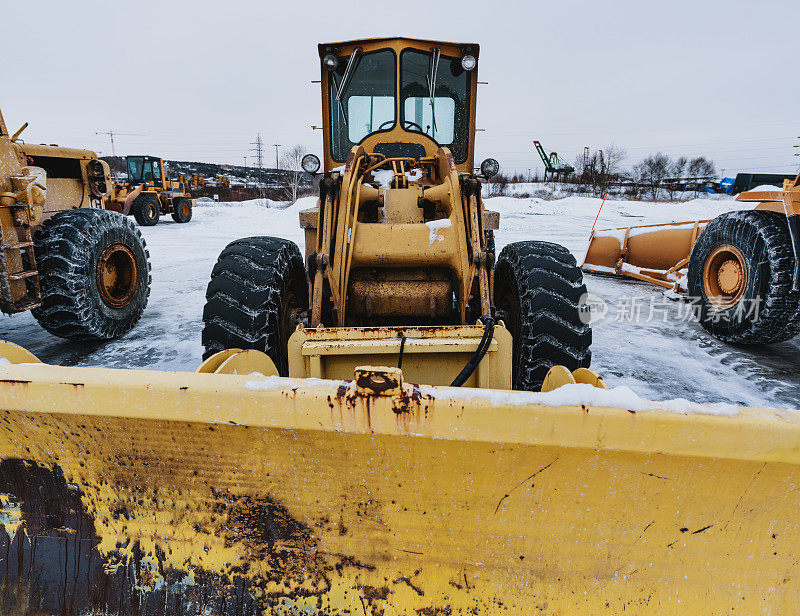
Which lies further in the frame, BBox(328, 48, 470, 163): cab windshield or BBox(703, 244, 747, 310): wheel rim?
BBox(703, 244, 747, 310): wheel rim

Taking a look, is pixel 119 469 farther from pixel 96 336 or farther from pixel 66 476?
pixel 96 336

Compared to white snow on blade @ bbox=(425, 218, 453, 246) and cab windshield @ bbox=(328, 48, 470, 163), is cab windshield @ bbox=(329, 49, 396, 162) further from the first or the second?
white snow on blade @ bbox=(425, 218, 453, 246)

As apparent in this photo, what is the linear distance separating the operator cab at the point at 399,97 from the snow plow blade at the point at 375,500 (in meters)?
3.24

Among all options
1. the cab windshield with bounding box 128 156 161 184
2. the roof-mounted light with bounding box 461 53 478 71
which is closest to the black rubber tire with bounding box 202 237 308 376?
the roof-mounted light with bounding box 461 53 478 71

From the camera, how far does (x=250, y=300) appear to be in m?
2.93

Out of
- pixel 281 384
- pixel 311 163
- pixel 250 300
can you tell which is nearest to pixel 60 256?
pixel 311 163

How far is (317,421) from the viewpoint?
1310mm

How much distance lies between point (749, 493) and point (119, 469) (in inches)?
79.6

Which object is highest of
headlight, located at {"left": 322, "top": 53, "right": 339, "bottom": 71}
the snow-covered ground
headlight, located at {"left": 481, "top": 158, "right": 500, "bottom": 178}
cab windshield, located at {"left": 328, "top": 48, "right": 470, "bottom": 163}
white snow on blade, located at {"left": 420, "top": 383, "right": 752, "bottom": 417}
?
headlight, located at {"left": 322, "top": 53, "right": 339, "bottom": 71}

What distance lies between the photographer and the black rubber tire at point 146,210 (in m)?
18.3

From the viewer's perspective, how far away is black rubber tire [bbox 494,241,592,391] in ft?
9.30

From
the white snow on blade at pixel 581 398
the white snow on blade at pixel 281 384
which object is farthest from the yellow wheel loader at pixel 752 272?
the white snow on blade at pixel 281 384

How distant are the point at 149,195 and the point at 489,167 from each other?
1934 centimetres

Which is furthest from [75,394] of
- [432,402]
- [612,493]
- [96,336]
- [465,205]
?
[96,336]
